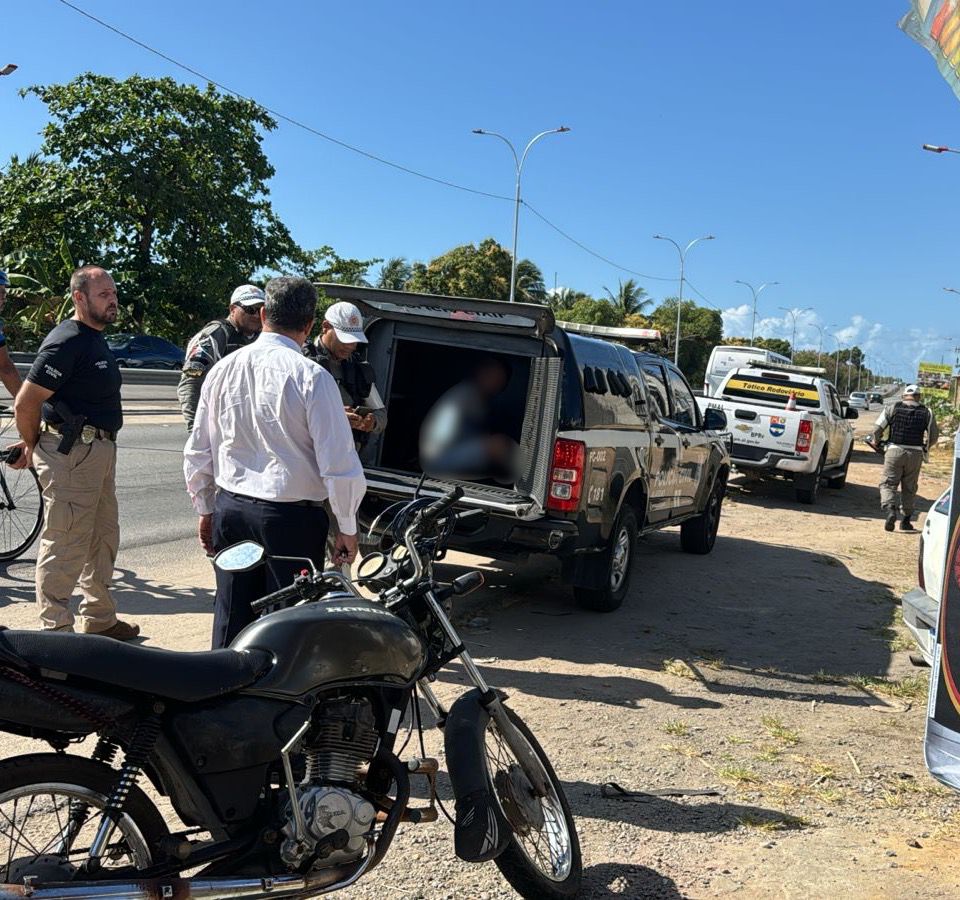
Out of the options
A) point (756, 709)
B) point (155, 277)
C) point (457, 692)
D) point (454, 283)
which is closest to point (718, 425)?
point (756, 709)

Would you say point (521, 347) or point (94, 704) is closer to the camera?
point (94, 704)

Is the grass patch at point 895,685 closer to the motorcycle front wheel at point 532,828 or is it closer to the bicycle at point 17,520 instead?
the motorcycle front wheel at point 532,828

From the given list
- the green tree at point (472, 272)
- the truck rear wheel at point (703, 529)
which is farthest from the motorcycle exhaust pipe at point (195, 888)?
the green tree at point (472, 272)

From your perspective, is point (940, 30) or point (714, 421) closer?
point (940, 30)

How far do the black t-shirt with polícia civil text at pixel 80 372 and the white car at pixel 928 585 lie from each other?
4246 mm

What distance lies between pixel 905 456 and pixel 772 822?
10459mm

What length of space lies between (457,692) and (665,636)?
7.05 feet

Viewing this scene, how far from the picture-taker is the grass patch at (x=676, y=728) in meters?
5.13

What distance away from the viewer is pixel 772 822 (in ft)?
13.6

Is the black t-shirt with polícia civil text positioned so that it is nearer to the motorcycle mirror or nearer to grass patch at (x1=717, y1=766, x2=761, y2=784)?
the motorcycle mirror

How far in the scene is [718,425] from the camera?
10125 millimetres

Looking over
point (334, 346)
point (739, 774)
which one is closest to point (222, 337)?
point (334, 346)

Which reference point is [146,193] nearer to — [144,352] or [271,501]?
[144,352]

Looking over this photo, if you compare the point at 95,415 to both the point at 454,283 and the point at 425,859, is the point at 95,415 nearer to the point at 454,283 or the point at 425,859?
the point at 425,859
